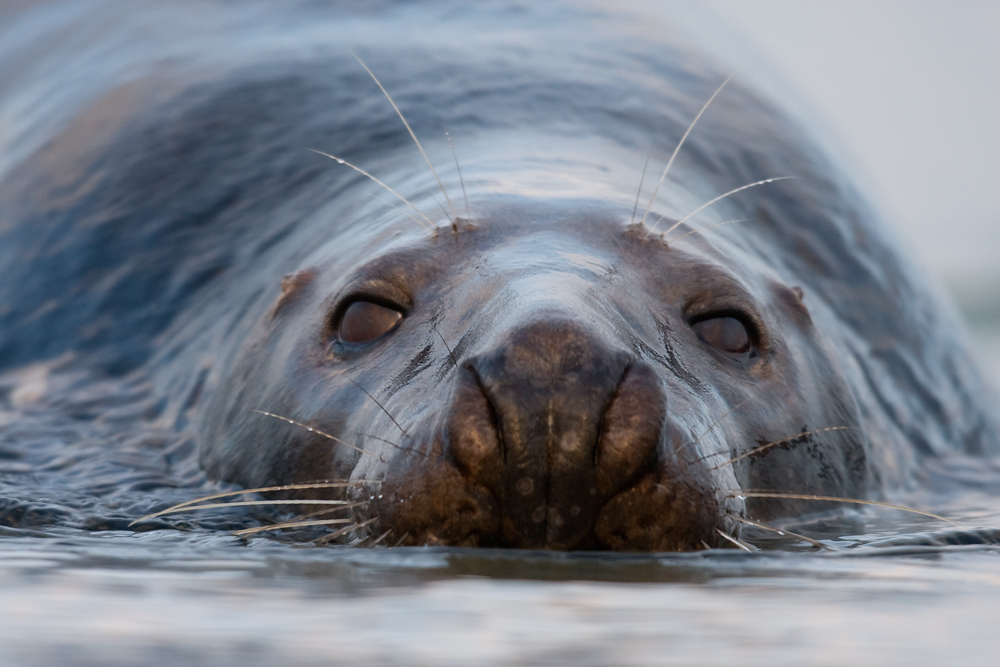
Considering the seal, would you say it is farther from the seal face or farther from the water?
the water

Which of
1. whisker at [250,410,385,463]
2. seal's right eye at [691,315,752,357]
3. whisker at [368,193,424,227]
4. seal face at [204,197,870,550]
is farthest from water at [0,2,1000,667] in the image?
whisker at [368,193,424,227]

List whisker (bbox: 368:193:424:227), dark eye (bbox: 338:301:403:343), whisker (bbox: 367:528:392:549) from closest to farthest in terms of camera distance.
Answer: whisker (bbox: 367:528:392:549), dark eye (bbox: 338:301:403:343), whisker (bbox: 368:193:424:227)

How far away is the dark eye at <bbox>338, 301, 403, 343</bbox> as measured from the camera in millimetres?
3510

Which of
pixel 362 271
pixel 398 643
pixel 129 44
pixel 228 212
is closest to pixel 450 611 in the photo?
pixel 398 643

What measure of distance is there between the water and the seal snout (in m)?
0.08

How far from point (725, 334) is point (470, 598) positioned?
1.58 metres

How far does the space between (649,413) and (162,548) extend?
102 centimetres

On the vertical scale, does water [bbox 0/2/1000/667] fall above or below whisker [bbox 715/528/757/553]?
below

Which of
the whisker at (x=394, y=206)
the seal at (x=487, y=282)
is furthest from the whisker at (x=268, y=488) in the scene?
the whisker at (x=394, y=206)

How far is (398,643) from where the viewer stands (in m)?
1.79

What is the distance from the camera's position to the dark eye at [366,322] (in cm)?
351

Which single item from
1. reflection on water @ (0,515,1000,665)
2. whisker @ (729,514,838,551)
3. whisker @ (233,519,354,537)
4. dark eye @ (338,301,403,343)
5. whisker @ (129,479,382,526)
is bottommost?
reflection on water @ (0,515,1000,665)

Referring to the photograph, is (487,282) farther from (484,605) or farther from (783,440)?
(484,605)

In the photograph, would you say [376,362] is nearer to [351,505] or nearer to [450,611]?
[351,505]
